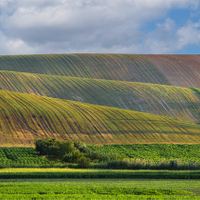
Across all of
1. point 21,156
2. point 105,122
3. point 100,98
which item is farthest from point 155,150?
point 100,98

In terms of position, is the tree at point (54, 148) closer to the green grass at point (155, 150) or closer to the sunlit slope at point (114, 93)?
the green grass at point (155, 150)

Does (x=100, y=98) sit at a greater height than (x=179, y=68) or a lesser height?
lesser

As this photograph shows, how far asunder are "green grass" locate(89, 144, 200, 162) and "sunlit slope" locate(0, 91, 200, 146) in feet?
13.2

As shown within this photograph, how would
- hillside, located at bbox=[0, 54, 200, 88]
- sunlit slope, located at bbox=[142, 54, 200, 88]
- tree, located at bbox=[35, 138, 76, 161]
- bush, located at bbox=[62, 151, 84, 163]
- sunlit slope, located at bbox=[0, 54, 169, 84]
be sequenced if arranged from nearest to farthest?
1. bush, located at bbox=[62, 151, 84, 163]
2. tree, located at bbox=[35, 138, 76, 161]
3. sunlit slope, located at bbox=[0, 54, 169, 84]
4. hillside, located at bbox=[0, 54, 200, 88]
5. sunlit slope, located at bbox=[142, 54, 200, 88]

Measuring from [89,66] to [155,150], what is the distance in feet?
200

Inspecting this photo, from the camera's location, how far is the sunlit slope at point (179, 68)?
109 metres

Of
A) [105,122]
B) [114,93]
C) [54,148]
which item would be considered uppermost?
[114,93]

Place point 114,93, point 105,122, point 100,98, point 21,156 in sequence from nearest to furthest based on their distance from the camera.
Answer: point 21,156, point 105,122, point 100,98, point 114,93

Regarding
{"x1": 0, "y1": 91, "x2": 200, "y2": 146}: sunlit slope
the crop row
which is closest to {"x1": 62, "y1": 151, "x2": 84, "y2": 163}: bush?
the crop row

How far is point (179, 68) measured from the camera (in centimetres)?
11531

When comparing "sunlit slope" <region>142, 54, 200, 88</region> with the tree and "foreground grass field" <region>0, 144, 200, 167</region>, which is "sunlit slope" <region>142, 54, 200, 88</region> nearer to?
"foreground grass field" <region>0, 144, 200, 167</region>

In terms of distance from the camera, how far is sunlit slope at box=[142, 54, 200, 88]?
108875 millimetres

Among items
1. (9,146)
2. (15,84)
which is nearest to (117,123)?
(9,146)

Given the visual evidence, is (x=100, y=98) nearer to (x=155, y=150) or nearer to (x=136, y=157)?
(x=155, y=150)
